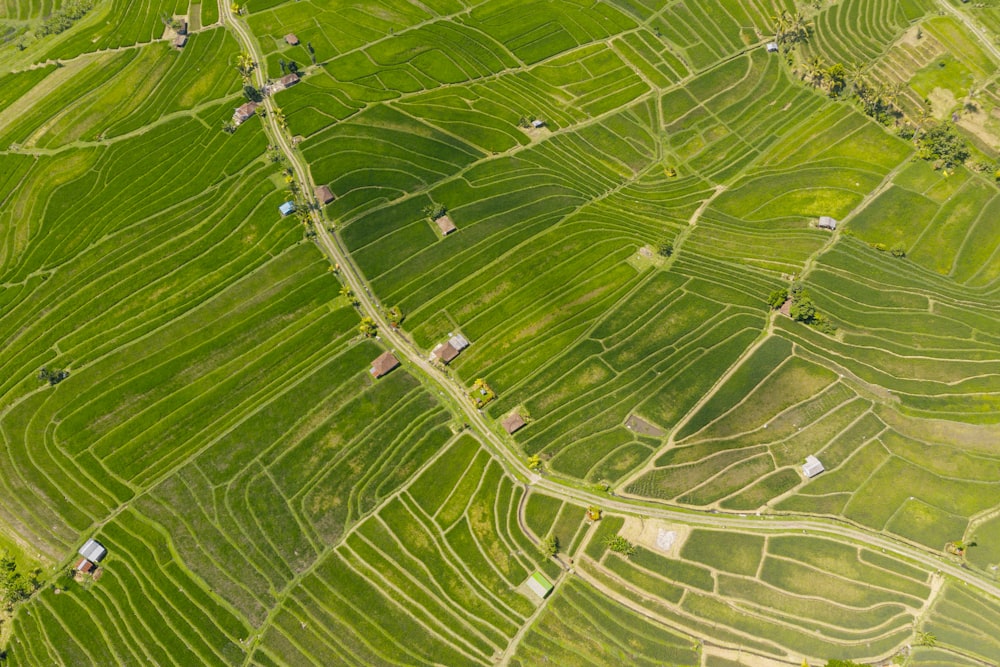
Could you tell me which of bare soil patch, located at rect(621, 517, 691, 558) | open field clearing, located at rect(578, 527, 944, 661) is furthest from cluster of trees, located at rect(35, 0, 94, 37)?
bare soil patch, located at rect(621, 517, 691, 558)

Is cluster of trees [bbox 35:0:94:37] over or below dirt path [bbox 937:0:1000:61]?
over

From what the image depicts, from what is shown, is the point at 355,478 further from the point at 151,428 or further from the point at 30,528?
the point at 30,528

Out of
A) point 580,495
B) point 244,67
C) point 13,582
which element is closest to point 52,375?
point 13,582

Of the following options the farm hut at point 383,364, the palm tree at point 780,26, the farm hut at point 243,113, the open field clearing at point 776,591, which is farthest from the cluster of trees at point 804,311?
the farm hut at point 243,113

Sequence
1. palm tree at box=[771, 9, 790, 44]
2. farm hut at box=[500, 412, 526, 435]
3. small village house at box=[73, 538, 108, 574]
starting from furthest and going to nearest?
palm tree at box=[771, 9, 790, 44], farm hut at box=[500, 412, 526, 435], small village house at box=[73, 538, 108, 574]

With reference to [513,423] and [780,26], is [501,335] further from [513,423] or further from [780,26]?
[780,26]

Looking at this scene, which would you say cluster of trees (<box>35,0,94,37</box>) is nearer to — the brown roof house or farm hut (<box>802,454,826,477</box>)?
the brown roof house

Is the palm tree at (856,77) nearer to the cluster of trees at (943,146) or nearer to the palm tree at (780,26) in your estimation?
the cluster of trees at (943,146)
